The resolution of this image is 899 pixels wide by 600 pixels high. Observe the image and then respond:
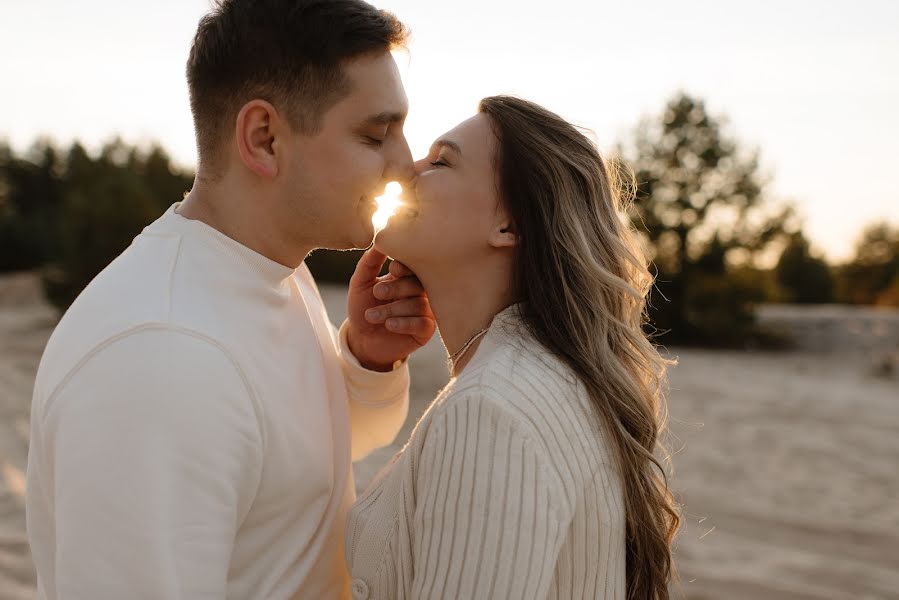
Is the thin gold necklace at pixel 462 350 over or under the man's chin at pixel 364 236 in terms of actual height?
under

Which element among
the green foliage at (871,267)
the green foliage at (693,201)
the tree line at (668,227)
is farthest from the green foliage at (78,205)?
the green foliage at (871,267)

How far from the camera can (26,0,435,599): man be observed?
5.43 feet

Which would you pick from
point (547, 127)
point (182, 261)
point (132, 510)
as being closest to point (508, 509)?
point (132, 510)

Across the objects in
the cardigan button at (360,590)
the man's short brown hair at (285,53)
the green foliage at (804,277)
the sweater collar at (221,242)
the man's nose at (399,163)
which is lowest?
the green foliage at (804,277)

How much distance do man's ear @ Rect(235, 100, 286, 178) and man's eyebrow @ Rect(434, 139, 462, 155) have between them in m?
0.52

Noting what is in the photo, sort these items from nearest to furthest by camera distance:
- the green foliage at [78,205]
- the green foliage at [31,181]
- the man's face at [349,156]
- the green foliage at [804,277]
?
the man's face at [349,156], the green foliage at [78,205], the green foliage at [804,277], the green foliage at [31,181]

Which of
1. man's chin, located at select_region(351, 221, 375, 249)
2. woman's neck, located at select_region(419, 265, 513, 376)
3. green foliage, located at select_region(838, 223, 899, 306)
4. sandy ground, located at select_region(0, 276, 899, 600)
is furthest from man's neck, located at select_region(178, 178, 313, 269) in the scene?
green foliage, located at select_region(838, 223, 899, 306)

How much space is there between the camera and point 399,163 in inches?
93.5

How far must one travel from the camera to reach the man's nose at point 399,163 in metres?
2.35

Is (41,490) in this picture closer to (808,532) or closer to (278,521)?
(278,521)

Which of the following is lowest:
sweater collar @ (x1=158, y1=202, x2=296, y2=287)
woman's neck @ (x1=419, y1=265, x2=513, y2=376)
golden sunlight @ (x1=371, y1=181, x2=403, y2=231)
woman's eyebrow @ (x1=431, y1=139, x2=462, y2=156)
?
woman's neck @ (x1=419, y1=265, x2=513, y2=376)

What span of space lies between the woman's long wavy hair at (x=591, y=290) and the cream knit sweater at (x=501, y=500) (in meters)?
0.07

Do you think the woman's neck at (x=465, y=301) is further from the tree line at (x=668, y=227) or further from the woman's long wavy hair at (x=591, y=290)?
the tree line at (x=668, y=227)

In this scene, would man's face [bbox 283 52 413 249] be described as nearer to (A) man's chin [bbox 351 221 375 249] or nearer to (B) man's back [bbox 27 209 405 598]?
(A) man's chin [bbox 351 221 375 249]
